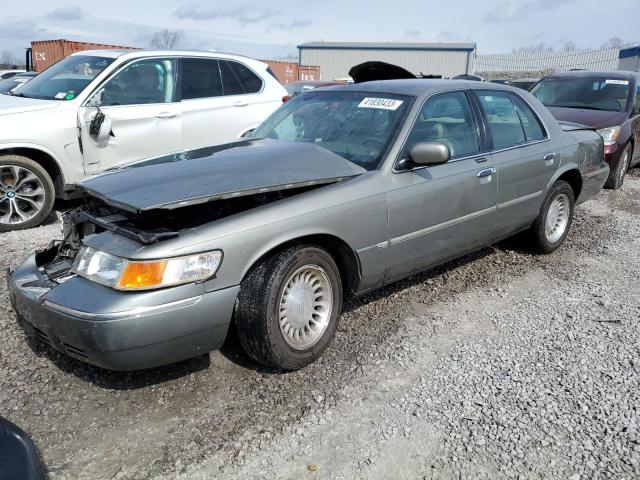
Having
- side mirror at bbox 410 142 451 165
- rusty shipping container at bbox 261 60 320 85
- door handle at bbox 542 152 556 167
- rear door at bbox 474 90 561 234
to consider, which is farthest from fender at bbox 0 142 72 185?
rusty shipping container at bbox 261 60 320 85

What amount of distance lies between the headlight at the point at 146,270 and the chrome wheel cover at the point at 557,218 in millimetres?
3568

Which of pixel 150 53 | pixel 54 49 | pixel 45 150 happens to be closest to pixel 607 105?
pixel 150 53

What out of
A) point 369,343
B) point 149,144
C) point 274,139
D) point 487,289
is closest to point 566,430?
point 369,343

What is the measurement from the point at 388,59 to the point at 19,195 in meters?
37.9

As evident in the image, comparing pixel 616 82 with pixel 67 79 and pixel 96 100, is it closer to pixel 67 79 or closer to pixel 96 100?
pixel 96 100

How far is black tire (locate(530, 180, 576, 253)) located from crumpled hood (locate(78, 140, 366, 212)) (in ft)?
7.49

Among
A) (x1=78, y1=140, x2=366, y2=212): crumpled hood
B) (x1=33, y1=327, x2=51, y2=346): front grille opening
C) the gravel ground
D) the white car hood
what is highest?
the white car hood

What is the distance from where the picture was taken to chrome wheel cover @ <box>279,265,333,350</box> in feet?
10.2

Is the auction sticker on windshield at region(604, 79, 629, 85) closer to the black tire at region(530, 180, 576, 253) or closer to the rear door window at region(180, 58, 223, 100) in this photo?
the black tire at region(530, 180, 576, 253)

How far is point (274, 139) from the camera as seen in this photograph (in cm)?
407

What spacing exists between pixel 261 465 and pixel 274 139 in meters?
2.34

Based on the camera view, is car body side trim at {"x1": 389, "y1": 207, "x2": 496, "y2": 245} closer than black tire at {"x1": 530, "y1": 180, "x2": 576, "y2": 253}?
Yes

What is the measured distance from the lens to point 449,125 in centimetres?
408

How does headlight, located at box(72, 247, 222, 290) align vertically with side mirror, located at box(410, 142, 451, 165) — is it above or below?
below
